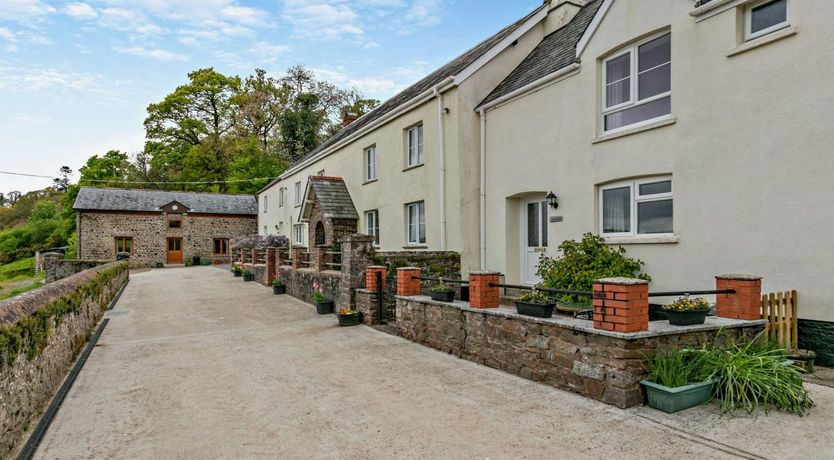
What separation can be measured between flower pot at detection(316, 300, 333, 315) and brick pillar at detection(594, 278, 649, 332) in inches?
349

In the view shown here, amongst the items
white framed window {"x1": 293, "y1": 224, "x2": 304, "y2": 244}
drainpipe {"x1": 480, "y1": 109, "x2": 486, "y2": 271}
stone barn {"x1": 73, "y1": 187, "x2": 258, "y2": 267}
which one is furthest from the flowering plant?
stone barn {"x1": 73, "y1": 187, "x2": 258, "y2": 267}

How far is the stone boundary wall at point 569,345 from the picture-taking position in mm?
4758

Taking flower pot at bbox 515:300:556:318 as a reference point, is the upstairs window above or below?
above

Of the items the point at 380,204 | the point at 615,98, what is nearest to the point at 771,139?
the point at 615,98

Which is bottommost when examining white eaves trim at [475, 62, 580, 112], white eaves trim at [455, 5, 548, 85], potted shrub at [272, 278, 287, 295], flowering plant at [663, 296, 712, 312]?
potted shrub at [272, 278, 287, 295]

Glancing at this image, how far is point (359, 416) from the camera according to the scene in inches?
190

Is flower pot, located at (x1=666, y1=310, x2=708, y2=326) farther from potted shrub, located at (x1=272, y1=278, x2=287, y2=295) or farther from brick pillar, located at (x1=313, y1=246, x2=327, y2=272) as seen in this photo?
potted shrub, located at (x1=272, y1=278, x2=287, y2=295)

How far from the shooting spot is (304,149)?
4106 centimetres

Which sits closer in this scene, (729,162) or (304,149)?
(729,162)

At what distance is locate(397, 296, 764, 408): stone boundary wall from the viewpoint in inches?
187

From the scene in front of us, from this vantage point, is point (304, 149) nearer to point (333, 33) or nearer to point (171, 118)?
point (171, 118)

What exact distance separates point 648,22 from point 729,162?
10.5 feet

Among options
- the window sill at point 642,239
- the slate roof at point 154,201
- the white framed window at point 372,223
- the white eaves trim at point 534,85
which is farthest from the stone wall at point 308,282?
the slate roof at point 154,201

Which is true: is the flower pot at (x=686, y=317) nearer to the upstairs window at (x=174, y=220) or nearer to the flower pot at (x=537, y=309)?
the flower pot at (x=537, y=309)
